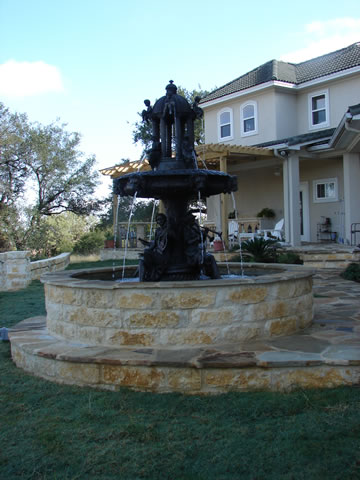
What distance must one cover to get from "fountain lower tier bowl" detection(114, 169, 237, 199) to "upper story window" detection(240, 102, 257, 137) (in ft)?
43.9

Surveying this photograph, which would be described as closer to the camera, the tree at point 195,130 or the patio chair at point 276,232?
the patio chair at point 276,232

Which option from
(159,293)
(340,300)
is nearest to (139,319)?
(159,293)

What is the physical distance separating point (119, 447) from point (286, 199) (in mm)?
13331

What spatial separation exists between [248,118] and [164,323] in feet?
50.3

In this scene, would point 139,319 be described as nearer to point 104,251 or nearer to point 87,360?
point 87,360

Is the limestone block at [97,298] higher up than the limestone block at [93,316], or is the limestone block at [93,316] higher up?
the limestone block at [97,298]

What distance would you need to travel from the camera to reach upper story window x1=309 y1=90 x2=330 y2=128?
16547 mm

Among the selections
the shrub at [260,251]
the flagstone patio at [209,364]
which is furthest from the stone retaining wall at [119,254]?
the flagstone patio at [209,364]

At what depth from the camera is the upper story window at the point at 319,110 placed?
16.5m

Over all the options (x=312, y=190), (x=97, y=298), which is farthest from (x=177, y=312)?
(x=312, y=190)

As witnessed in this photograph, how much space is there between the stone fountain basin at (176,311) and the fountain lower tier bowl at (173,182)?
115cm

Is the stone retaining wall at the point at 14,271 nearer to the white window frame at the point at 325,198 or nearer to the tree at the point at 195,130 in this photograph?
the white window frame at the point at 325,198

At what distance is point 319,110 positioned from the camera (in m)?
16.9

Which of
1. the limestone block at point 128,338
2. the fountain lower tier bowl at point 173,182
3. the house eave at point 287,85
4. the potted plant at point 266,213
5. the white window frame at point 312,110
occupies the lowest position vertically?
the limestone block at point 128,338
